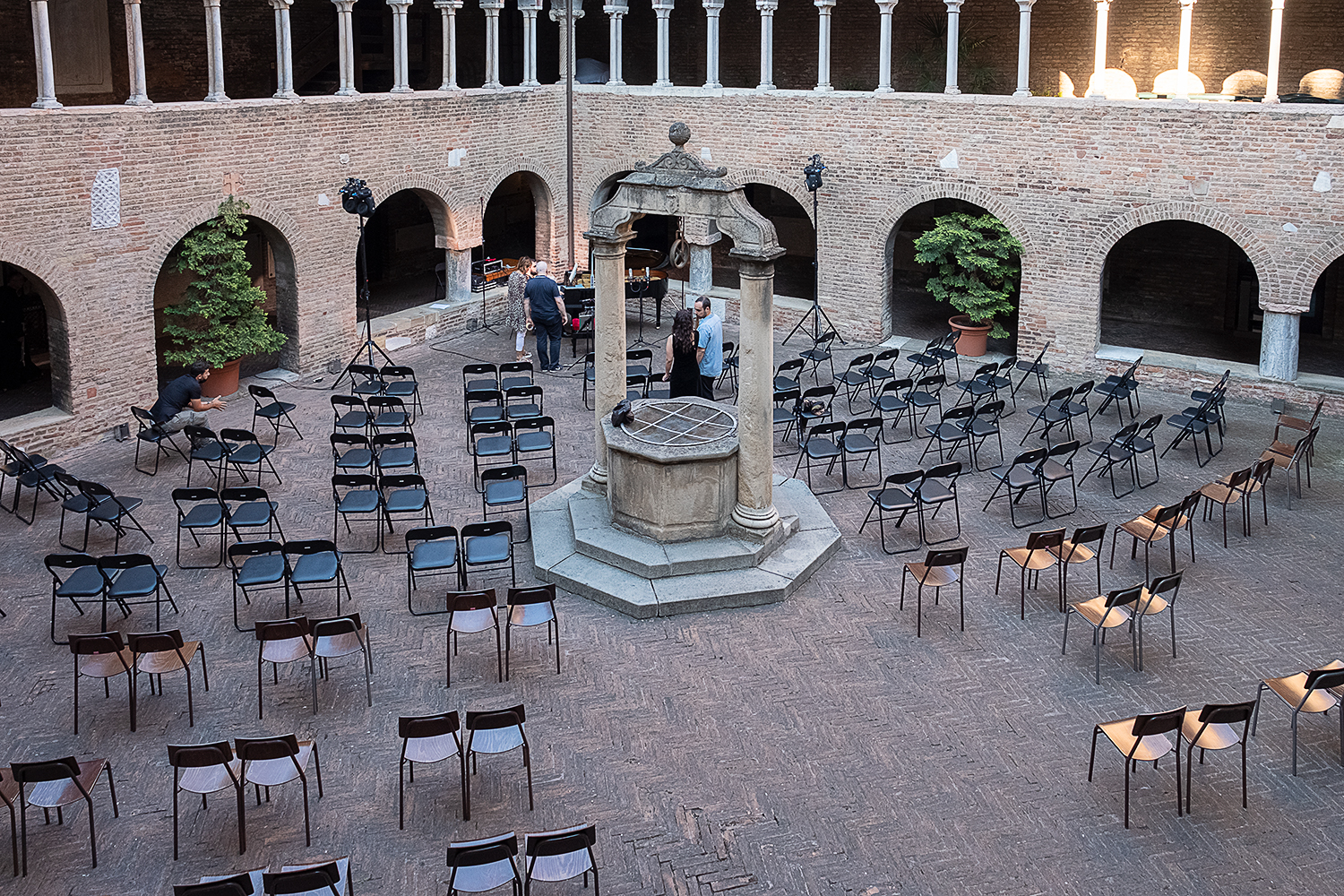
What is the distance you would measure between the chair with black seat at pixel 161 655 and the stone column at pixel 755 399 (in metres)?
4.72

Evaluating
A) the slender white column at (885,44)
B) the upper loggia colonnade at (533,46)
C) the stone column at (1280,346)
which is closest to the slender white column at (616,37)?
the upper loggia colonnade at (533,46)

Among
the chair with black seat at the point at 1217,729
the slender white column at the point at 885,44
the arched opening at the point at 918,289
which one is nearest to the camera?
the chair with black seat at the point at 1217,729

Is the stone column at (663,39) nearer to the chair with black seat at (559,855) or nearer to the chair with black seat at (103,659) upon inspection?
the chair with black seat at (103,659)

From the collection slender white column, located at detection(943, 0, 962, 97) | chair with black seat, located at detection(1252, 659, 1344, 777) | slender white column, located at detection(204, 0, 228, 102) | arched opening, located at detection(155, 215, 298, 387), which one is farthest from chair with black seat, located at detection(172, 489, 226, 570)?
slender white column, located at detection(943, 0, 962, 97)

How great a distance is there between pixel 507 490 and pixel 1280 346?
33.9ft

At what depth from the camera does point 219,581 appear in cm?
1145

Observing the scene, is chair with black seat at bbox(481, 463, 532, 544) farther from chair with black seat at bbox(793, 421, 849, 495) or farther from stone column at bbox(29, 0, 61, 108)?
stone column at bbox(29, 0, 61, 108)

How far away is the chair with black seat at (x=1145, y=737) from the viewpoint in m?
8.02

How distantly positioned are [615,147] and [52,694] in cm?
1391

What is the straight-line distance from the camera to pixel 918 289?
77.8 ft

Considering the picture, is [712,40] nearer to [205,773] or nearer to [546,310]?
[546,310]

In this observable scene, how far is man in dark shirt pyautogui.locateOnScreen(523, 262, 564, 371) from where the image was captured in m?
17.6

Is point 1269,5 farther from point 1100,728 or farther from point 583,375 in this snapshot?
point 1100,728

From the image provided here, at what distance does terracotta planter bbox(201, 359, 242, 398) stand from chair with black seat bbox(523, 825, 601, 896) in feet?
36.1
